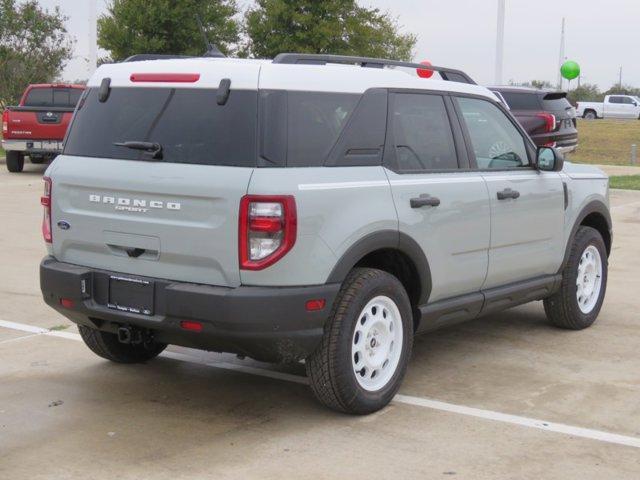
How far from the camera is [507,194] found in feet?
20.0

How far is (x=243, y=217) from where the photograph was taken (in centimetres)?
462

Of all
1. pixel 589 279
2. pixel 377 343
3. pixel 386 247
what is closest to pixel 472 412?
pixel 377 343

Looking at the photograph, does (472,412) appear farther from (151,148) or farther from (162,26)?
(162,26)

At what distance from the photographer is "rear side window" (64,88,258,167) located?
15.7 feet

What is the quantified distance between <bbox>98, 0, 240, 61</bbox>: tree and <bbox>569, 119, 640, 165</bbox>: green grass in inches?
501

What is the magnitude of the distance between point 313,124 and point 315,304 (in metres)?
0.91

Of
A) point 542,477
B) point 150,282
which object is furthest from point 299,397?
point 542,477

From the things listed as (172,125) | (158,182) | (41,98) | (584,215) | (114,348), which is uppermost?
(41,98)

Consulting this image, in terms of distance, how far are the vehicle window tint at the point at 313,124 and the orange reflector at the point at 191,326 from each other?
0.90 m

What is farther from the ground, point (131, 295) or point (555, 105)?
point (555, 105)

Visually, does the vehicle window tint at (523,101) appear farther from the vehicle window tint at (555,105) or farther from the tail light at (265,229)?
the tail light at (265,229)

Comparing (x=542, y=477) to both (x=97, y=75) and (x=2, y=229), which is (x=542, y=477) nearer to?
(x=97, y=75)

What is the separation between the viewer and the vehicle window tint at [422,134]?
17.9ft

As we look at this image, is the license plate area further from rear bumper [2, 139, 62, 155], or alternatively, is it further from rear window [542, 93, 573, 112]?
rear bumper [2, 139, 62, 155]
